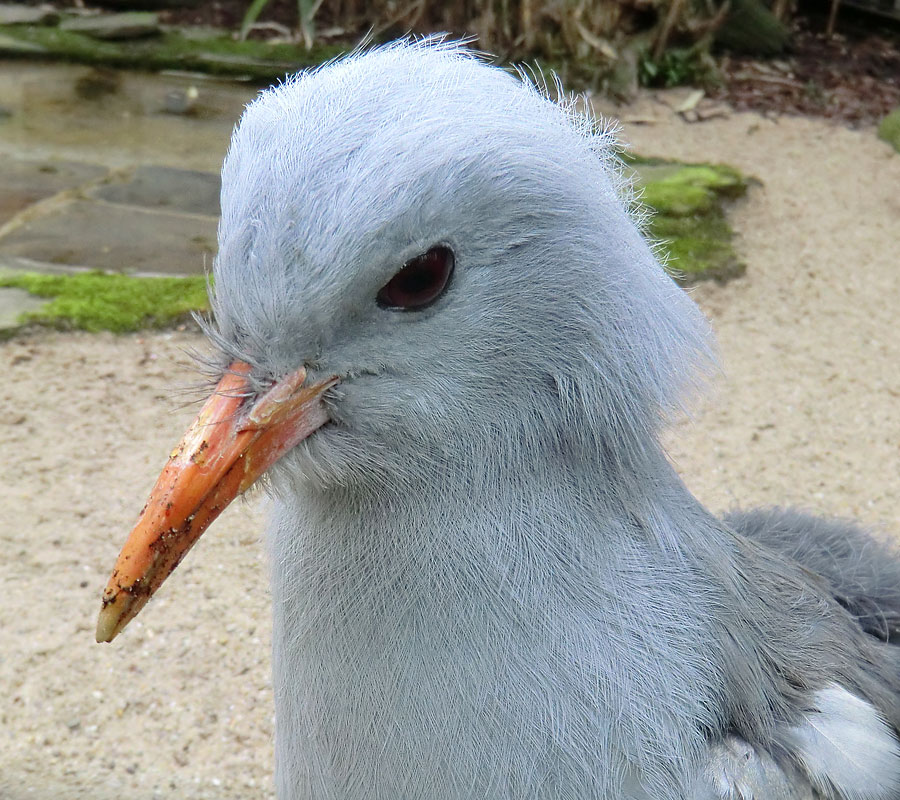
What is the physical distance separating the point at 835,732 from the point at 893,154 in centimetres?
561

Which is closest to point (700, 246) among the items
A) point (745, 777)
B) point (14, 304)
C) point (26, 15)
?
point (14, 304)

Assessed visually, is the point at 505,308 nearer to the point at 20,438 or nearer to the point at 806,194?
the point at 20,438

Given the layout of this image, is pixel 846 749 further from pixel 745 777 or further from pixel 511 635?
pixel 511 635

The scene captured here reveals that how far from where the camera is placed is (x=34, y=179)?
586 centimetres

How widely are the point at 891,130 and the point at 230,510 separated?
16.7ft

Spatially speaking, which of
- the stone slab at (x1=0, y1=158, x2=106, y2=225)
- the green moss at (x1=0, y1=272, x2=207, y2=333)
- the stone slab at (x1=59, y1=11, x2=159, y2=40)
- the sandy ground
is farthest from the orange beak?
the stone slab at (x1=59, y1=11, x2=159, y2=40)

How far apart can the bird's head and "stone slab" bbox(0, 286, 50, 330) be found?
3328 millimetres

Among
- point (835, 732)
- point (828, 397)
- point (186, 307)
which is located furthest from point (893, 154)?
point (835, 732)

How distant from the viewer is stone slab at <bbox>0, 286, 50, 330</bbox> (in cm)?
453

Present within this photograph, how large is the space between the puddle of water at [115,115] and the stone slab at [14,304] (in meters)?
1.61

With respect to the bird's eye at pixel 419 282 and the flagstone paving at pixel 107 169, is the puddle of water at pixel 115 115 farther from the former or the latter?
the bird's eye at pixel 419 282

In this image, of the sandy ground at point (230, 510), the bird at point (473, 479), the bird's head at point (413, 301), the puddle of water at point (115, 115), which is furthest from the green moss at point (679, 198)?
the bird's head at point (413, 301)

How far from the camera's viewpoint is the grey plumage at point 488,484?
143cm

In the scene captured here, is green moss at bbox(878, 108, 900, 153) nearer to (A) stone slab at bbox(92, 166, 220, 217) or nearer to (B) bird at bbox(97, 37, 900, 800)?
(A) stone slab at bbox(92, 166, 220, 217)
